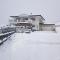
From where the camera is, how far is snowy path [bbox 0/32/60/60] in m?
0.93

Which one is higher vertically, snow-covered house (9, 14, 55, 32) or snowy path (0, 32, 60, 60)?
snow-covered house (9, 14, 55, 32)

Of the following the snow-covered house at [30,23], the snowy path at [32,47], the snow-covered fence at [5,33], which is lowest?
the snowy path at [32,47]

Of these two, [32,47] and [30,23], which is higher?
[30,23]

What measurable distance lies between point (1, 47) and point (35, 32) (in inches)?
12.0

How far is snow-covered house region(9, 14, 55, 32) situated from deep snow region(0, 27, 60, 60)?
48mm

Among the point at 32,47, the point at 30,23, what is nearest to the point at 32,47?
the point at 32,47

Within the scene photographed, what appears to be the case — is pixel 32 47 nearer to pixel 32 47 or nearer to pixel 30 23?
pixel 32 47

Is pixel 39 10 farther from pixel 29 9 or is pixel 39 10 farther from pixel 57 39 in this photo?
pixel 57 39

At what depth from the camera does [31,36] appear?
99 centimetres

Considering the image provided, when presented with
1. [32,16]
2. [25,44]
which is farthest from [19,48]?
[32,16]

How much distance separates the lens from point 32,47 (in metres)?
0.96

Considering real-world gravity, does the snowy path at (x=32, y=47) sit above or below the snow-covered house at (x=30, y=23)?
below

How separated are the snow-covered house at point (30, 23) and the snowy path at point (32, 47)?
0.18 ft

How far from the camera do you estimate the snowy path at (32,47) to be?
3.04 feet
